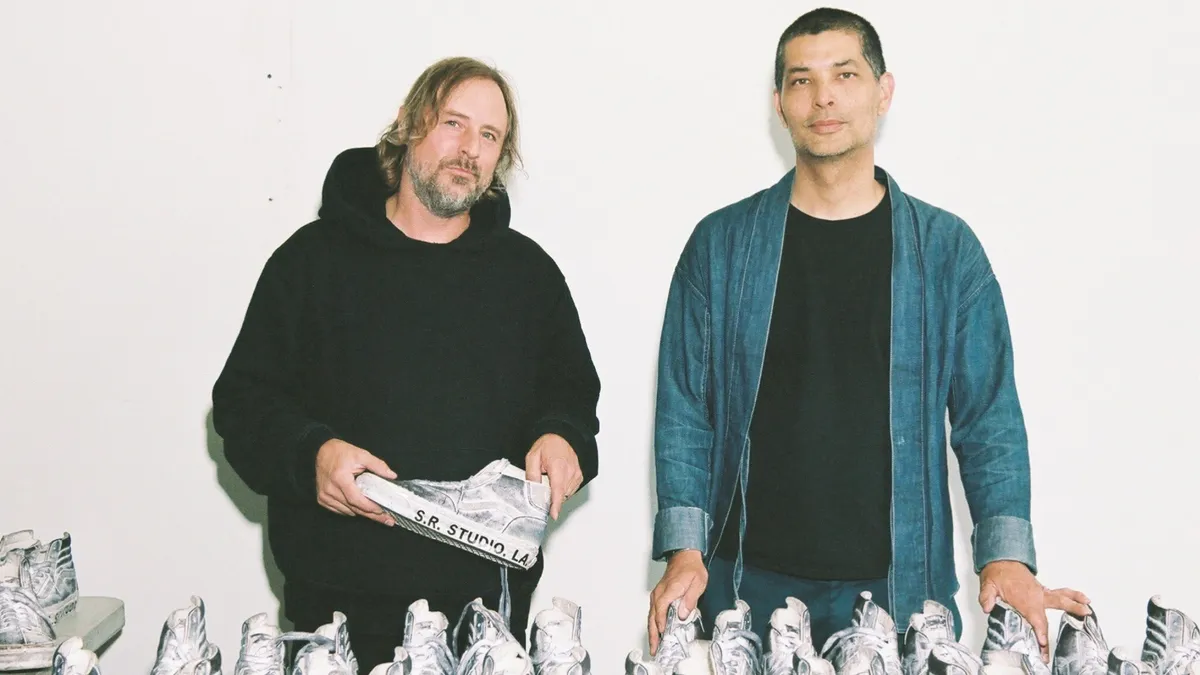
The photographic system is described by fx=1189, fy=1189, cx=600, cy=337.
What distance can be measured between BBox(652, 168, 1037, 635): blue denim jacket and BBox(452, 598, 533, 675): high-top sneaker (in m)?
0.43

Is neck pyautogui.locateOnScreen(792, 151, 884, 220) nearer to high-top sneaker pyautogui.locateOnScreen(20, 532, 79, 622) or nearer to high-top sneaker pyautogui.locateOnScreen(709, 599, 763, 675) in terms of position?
high-top sneaker pyautogui.locateOnScreen(709, 599, 763, 675)

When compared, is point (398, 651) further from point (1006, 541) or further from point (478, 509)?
point (1006, 541)

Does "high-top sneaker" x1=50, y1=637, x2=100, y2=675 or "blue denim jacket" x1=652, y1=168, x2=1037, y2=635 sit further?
"blue denim jacket" x1=652, y1=168, x2=1037, y2=635

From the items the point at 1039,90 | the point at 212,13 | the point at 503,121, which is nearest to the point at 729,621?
the point at 503,121

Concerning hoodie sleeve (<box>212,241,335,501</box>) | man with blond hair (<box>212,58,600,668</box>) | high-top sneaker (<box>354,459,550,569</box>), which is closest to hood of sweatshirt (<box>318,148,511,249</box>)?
man with blond hair (<box>212,58,600,668</box>)

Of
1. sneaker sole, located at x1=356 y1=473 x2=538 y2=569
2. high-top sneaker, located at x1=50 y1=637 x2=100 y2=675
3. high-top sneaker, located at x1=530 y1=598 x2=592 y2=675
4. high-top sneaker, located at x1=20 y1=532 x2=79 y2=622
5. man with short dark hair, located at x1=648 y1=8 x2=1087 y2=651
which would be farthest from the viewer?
high-top sneaker, located at x1=20 y1=532 x2=79 y2=622

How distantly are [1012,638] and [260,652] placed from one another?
3.66 feet

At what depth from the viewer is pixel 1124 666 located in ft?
5.36

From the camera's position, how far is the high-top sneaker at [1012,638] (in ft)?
5.71

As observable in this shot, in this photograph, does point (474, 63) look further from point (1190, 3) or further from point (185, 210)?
point (1190, 3)

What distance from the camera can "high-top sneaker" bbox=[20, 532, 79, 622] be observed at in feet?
7.95

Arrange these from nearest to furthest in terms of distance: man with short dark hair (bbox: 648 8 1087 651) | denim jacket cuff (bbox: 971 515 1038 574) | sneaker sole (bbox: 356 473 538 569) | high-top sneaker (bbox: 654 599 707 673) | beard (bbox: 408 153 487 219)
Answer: high-top sneaker (bbox: 654 599 707 673), sneaker sole (bbox: 356 473 538 569), denim jacket cuff (bbox: 971 515 1038 574), man with short dark hair (bbox: 648 8 1087 651), beard (bbox: 408 153 487 219)

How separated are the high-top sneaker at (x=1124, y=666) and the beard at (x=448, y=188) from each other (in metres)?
A: 1.36

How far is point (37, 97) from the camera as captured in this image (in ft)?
9.32
